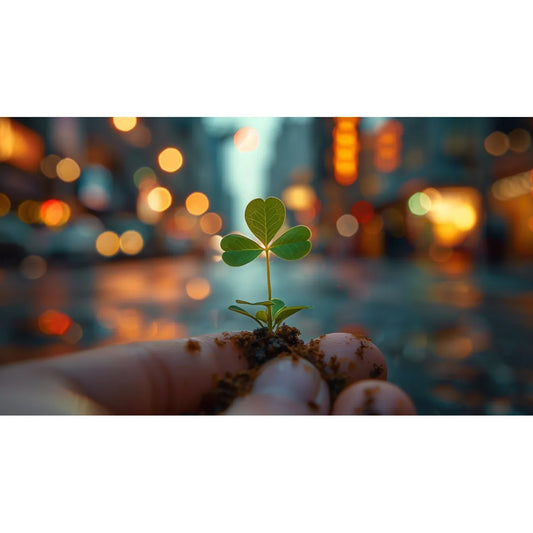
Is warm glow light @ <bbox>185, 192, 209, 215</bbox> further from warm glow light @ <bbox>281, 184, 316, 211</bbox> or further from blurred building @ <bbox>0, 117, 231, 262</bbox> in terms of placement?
warm glow light @ <bbox>281, 184, 316, 211</bbox>

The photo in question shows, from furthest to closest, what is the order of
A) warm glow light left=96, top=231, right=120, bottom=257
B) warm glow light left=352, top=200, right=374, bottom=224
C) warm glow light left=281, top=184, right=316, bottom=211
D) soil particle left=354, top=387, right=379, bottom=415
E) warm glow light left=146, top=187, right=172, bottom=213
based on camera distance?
warm glow light left=96, top=231, right=120, bottom=257
warm glow light left=146, top=187, right=172, bottom=213
warm glow light left=352, top=200, right=374, bottom=224
warm glow light left=281, top=184, right=316, bottom=211
soil particle left=354, top=387, right=379, bottom=415

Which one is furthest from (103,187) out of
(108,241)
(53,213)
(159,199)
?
(53,213)

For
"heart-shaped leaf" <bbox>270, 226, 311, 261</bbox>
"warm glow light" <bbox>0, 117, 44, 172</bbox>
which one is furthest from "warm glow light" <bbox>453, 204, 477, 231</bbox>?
"warm glow light" <bbox>0, 117, 44, 172</bbox>

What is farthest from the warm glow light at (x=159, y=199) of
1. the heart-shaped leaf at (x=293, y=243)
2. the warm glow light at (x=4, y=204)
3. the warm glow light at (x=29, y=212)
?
the heart-shaped leaf at (x=293, y=243)

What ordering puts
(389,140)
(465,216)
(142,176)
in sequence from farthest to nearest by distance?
1. (142,176)
2. (465,216)
3. (389,140)

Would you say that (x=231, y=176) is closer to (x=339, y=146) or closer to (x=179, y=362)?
(x=339, y=146)

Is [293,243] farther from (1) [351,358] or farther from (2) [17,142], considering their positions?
(2) [17,142]
